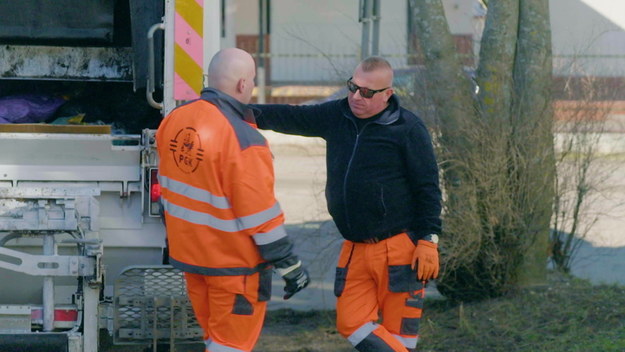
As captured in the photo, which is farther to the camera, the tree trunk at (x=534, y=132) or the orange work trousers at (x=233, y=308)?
the tree trunk at (x=534, y=132)

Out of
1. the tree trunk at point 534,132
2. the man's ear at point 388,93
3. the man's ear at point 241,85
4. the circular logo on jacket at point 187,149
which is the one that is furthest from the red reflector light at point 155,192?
the tree trunk at point 534,132

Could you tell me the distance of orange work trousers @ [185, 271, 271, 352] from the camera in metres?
3.78

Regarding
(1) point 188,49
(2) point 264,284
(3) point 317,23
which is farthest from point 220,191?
(3) point 317,23

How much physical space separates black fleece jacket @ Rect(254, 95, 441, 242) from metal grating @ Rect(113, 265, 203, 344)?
0.81 m

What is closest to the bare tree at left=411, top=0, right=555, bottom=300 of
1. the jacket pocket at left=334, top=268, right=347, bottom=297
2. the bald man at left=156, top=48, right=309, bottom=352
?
the jacket pocket at left=334, top=268, right=347, bottom=297

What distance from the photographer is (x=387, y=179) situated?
4.43m

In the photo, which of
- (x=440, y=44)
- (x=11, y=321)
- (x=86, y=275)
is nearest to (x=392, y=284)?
(x=86, y=275)

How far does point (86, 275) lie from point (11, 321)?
398mm

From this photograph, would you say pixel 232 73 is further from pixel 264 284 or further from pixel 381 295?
pixel 381 295

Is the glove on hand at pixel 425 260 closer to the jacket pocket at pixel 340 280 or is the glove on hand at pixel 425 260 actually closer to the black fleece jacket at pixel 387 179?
the black fleece jacket at pixel 387 179

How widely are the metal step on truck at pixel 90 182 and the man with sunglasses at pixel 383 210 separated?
780 mm

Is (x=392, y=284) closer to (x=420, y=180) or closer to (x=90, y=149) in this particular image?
(x=420, y=180)

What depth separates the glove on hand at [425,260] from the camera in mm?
4309

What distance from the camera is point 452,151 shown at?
605cm
